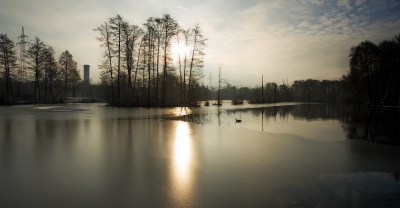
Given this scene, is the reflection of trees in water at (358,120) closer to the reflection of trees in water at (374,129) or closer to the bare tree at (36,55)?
the reflection of trees in water at (374,129)

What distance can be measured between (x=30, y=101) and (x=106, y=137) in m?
42.6

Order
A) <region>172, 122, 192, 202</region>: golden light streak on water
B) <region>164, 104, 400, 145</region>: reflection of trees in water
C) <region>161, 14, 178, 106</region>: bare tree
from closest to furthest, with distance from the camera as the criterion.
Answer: <region>172, 122, 192, 202</region>: golden light streak on water < <region>164, 104, 400, 145</region>: reflection of trees in water < <region>161, 14, 178, 106</region>: bare tree

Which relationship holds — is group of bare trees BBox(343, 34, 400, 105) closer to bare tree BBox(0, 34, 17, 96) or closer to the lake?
the lake

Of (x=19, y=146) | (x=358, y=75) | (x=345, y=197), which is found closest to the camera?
(x=345, y=197)

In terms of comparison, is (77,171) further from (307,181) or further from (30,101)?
(30,101)

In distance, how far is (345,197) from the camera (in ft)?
11.9

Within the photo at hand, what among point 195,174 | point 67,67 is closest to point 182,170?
point 195,174

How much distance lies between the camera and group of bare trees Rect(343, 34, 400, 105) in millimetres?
32969

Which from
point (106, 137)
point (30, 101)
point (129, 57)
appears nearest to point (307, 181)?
point (106, 137)

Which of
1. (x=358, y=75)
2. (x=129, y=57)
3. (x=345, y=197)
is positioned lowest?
(x=345, y=197)

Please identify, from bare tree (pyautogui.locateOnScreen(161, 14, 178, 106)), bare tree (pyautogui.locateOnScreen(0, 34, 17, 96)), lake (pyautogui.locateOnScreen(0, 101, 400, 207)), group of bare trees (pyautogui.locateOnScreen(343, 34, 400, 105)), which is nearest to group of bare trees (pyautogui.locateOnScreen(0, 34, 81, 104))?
bare tree (pyautogui.locateOnScreen(0, 34, 17, 96))

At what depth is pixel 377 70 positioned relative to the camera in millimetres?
36188

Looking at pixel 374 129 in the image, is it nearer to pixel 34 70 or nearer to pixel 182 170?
pixel 182 170

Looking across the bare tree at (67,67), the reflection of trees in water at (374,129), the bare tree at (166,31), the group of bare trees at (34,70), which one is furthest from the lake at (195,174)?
the bare tree at (67,67)
